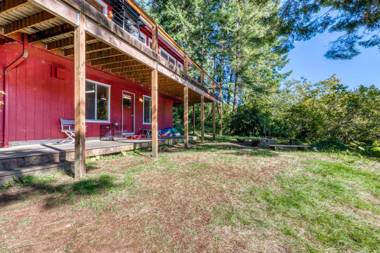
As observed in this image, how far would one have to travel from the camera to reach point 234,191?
3137mm

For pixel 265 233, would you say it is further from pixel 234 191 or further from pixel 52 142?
pixel 52 142

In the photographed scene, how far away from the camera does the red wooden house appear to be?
3398mm

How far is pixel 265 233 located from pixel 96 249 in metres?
1.61

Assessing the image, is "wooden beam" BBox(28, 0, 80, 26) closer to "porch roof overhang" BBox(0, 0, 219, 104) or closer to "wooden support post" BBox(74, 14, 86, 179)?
"porch roof overhang" BBox(0, 0, 219, 104)

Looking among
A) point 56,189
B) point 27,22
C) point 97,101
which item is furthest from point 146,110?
point 56,189

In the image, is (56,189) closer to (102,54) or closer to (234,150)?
(102,54)

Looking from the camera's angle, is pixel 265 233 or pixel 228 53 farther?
pixel 228 53

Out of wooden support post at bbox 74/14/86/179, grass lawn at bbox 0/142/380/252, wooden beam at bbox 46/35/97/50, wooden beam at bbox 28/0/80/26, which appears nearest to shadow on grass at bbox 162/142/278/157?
grass lawn at bbox 0/142/380/252

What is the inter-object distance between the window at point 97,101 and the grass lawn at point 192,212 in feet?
11.5

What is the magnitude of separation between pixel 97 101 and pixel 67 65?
5.13 ft

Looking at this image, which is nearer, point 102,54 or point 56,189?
point 56,189

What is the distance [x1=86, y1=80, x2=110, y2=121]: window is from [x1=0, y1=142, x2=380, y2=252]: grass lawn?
11.5ft

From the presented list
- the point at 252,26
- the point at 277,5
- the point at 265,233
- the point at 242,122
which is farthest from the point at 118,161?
the point at 252,26

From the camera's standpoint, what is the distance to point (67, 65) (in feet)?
19.9
